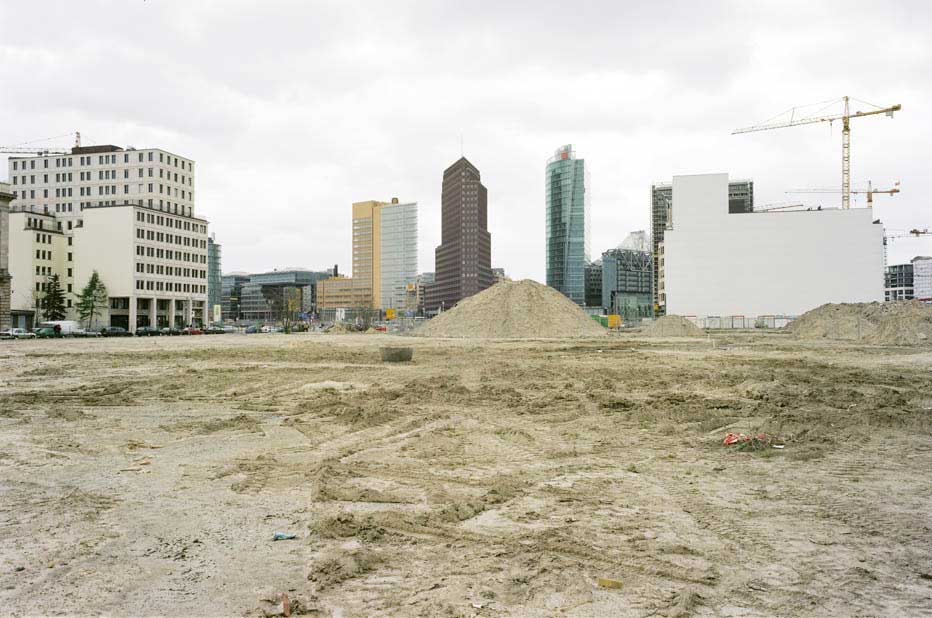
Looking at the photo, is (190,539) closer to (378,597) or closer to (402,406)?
(378,597)

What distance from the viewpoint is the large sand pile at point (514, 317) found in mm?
61562

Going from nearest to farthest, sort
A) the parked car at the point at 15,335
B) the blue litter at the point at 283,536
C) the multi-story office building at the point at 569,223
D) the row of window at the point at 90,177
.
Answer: the blue litter at the point at 283,536
the parked car at the point at 15,335
the row of window at the point at 90,177
the multi-story office building at the point at 569,223

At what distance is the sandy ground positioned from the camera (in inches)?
193

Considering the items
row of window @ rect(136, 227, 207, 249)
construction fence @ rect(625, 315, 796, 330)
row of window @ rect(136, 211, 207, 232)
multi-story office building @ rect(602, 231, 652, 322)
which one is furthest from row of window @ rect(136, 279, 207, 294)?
multi-story office building @ rect(602, 231, 652, 322)

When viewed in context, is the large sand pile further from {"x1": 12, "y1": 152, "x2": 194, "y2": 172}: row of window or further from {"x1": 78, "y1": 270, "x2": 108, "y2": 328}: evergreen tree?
{"x1": 12, "y1": 152, "x2": 194, "y2": 172}: row of window

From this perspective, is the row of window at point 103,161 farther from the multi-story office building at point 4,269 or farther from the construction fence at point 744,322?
the construction fence at point 744,322

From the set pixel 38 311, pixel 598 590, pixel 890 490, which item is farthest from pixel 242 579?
pixel 38 311

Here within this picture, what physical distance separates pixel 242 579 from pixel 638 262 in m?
182

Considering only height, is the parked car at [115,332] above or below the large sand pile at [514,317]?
below

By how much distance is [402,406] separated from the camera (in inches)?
622

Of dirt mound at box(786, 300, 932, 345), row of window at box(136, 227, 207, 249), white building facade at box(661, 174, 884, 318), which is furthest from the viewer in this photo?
row of window at box(136, 227, 207, 249)

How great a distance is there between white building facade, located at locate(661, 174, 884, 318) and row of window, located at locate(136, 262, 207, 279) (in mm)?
83545

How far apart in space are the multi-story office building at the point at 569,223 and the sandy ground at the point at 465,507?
180 metres

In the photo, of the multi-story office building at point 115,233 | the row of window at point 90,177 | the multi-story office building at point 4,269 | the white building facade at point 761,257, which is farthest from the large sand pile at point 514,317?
the row of window at point 90,177
